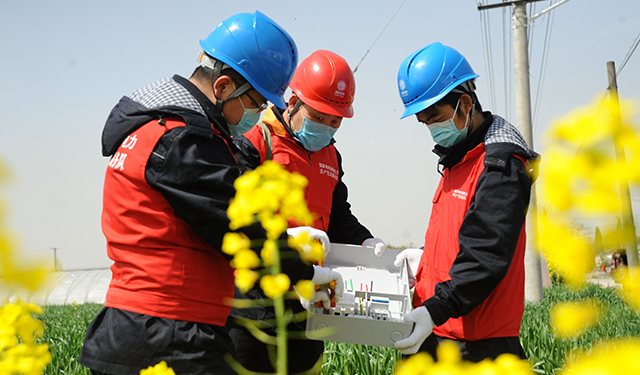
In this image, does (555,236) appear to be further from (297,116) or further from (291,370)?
(297,116)

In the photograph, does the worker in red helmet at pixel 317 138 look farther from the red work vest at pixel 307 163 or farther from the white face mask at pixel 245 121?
the white face mask at pixel 245 121

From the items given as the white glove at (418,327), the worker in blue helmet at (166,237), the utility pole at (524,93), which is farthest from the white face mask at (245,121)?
the utility pole at (524,93)

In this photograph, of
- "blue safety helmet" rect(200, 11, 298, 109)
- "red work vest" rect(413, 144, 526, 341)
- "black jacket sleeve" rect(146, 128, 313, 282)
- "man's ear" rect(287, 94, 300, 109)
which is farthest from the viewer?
"man's ear" rect(287, 94, 300, 109)

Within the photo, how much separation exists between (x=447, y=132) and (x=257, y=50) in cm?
98

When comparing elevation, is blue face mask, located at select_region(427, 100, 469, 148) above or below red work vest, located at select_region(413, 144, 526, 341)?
above

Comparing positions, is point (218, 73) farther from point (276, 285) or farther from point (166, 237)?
point (276, 285)

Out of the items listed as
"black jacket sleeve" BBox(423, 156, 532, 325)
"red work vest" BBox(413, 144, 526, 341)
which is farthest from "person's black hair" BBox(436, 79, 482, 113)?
"black jacket sleeve" BBox(423, 156, 532, 325)

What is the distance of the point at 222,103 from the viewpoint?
1927 mm

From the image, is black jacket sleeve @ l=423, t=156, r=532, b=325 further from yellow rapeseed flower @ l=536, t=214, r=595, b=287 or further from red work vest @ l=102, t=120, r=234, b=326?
yellow rapeseed flower @ l=536, t=214, r=595, b=287

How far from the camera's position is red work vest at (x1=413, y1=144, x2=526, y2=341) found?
2129mm

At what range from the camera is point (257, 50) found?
202 centimetres

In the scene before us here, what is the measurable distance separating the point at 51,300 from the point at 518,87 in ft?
57.3

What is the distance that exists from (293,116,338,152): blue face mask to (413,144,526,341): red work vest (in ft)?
2.38

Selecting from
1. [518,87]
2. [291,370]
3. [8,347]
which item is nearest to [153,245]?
[8,347]
